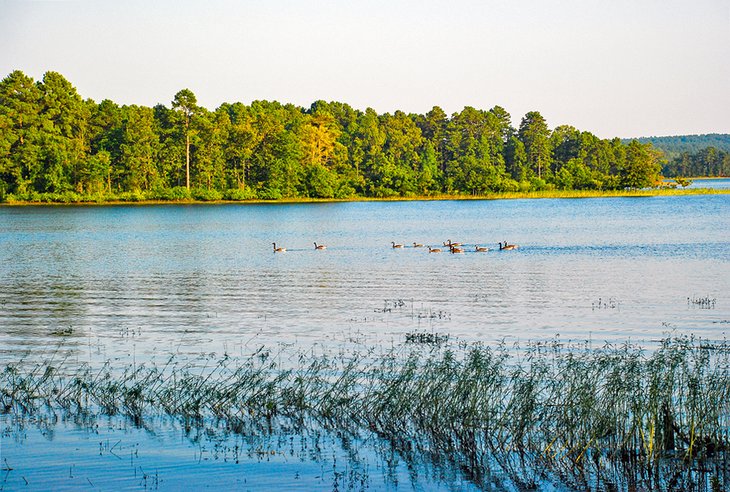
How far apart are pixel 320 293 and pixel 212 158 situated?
86.7m

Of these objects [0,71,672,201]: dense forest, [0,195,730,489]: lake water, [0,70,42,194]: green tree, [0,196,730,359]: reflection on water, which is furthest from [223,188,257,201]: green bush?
Result: [0,195,730,489]: lake water

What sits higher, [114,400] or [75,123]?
[75,123]

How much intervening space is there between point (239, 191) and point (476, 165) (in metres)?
36.9

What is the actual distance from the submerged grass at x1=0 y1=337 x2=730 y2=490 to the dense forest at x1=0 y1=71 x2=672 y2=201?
95.6 metres

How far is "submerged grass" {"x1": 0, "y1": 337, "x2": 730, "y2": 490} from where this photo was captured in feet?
31.6

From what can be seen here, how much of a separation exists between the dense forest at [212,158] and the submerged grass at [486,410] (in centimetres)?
9555

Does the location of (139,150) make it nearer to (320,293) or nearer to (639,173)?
(639,173)

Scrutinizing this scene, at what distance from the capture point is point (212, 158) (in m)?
111

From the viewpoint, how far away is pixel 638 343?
1745cm

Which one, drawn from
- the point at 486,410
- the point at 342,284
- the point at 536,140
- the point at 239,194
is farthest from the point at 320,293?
the point at 536,140

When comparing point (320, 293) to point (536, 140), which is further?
point (536, 140)

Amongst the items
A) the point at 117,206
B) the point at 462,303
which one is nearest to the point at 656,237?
the point at 462,303

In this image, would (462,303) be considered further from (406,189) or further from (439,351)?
(406,189)

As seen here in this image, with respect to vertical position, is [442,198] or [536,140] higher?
[536,140]
